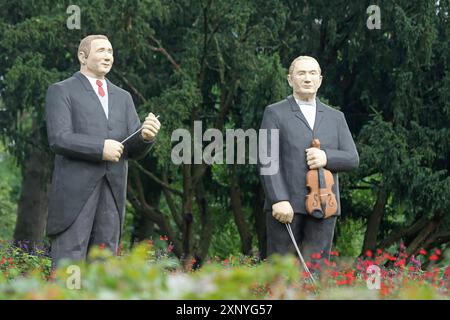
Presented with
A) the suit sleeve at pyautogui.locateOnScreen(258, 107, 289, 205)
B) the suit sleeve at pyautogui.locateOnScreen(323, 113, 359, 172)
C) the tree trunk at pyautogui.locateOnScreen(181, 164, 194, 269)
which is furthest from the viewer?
the tree trunk at pyautogui.locateOnScreen(181, 164, 194, 269)

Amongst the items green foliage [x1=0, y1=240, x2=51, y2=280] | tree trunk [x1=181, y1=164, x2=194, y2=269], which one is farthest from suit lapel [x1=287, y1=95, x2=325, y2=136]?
tree trunk [x1=181, y1=164, x2=194, y2=269]

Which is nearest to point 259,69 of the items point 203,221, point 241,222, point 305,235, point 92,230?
point 241,222

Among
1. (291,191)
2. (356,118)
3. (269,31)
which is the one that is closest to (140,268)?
(291,191)

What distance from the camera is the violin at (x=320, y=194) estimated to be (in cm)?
823

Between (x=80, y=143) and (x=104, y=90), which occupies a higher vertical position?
(x=104, y=90)

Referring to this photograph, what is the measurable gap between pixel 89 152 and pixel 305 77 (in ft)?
6.15

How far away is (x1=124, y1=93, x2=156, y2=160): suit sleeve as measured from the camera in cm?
816

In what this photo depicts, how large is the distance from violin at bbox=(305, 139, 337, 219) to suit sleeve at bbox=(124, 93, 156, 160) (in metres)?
1.30

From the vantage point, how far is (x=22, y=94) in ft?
49.9

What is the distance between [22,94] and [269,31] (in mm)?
3719

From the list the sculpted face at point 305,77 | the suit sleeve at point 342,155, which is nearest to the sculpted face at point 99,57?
the sculpted face at point 305,77

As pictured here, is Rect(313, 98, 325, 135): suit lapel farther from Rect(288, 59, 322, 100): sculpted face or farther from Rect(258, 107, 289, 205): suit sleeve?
Rect(258, 107, 289, 205): suit sleeve

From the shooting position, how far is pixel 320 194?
827cm

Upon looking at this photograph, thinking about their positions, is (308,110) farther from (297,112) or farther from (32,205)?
(32,205)
